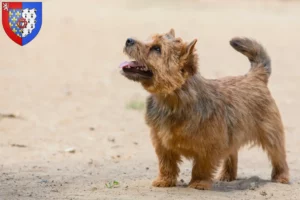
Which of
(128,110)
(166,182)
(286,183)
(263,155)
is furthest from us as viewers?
(128,110)

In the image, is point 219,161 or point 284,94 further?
point 284,94

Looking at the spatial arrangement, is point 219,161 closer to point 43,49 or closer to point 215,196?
point 215,196

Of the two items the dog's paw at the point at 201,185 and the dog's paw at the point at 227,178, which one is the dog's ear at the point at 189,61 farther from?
the dog's paw at the point at 227,178

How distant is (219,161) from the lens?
806 centimetres

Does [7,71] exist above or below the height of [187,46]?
below

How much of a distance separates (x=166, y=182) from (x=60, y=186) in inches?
44.8

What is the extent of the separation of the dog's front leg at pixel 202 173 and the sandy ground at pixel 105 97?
0.16 meters

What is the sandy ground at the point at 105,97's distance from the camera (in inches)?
329

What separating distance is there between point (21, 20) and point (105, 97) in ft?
22.8

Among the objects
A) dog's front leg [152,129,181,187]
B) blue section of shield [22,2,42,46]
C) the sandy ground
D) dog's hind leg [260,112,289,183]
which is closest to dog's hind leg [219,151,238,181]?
the sandy ground

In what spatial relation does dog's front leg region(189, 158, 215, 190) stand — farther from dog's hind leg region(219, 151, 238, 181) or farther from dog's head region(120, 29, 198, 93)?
dog's hind leg region(219, 151, 238, 181)

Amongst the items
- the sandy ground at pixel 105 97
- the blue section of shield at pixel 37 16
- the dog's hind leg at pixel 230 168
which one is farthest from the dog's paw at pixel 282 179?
the blue section of shield at pixel 37 16

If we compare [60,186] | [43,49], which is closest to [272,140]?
[60,186]

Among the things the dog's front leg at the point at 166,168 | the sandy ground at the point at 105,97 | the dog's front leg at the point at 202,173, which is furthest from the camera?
the sandy ground at the point at 105,97
